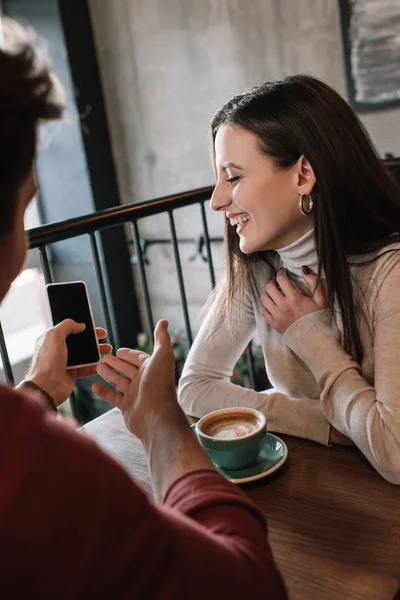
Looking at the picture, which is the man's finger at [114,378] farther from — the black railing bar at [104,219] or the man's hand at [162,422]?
the black railing bar at [104,219]

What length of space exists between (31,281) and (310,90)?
3.54m

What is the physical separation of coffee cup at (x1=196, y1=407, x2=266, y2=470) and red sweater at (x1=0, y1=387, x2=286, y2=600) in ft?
1.42

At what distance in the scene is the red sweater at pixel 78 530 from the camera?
1.51 feet

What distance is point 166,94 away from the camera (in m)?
3.76

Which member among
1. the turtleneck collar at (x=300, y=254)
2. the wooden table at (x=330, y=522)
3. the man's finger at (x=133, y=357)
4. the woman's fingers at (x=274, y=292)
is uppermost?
the turtleneck collar at (x=300, y=254)

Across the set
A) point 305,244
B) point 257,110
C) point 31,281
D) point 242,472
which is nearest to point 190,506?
point 242,472

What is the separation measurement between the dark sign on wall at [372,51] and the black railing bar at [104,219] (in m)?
1.26

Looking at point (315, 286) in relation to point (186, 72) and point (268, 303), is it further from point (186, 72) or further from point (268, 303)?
point (186, 72)

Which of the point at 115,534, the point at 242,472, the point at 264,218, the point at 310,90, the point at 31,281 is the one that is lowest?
the point at 31,281

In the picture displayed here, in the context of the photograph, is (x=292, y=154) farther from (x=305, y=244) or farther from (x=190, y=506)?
(x=190, y=506)

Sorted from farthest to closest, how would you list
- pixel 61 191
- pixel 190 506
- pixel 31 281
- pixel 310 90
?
pixel 31 281 < pixel 61 191 < pixel 310 90 < pixel 190 506

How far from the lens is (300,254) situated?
131 centimetres

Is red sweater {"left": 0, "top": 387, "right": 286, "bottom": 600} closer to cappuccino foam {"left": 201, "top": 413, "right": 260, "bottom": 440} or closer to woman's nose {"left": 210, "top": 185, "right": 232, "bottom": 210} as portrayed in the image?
cappuccino foam {"left": 201, "top": 413, "right": 260, "bottom": 440}

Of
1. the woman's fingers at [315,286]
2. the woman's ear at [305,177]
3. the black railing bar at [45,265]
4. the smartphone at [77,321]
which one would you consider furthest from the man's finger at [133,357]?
the black railing bar at [45,265]
